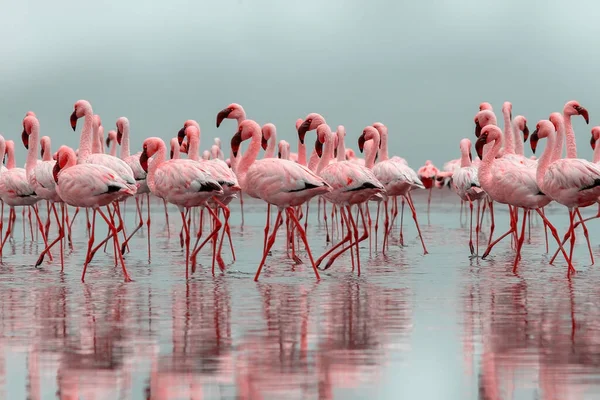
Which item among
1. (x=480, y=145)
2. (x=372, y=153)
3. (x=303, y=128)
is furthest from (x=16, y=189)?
(x=480, y=145)

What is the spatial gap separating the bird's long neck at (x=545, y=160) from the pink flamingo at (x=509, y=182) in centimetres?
18

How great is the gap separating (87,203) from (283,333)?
16.7 feet

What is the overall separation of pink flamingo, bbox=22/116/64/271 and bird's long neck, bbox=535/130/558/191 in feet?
19.5

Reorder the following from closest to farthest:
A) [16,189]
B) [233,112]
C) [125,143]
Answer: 1. [233,112]
2. [16,189]
3. [125,143]

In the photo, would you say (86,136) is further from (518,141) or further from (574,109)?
(518,141)

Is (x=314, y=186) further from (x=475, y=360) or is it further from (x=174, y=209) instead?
(x=174, y=209)

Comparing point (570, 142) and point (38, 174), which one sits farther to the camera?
point (570, 142)

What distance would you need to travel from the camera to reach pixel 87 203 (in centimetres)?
1262

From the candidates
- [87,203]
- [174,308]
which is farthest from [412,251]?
[174,308]

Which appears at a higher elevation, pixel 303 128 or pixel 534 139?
pixel 303 128

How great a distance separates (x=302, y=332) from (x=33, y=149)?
8767mm

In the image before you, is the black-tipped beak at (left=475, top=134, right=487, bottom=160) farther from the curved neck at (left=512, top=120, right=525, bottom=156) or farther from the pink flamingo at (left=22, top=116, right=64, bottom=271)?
the pink flamingo at (left=22, top=116, right=64, bottom=271)

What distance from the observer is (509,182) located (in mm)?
13273

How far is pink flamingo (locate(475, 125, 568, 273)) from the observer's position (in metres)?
13.2
